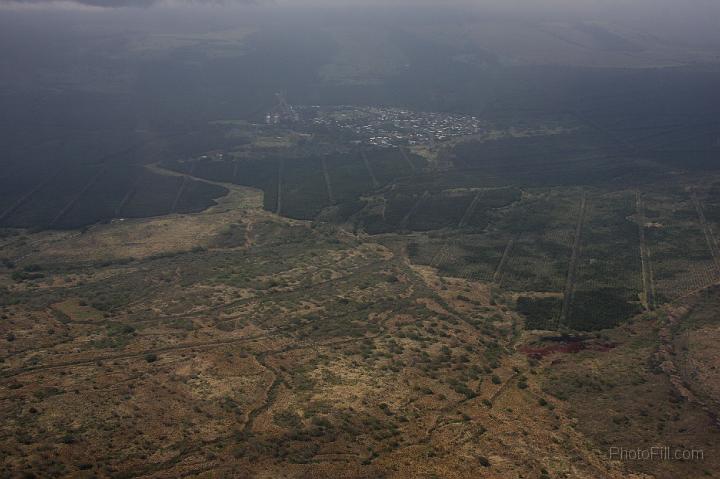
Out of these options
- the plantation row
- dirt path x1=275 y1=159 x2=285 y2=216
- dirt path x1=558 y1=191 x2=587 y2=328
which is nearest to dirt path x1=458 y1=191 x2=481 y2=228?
dirt path x1=558 y1=191 x2=587 y2=328

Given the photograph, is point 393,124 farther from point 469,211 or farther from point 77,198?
point 77,198

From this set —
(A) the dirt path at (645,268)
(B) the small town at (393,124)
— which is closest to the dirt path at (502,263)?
(A) the dirt path at (645,268)

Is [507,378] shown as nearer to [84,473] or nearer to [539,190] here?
[84,473]

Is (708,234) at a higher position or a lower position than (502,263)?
higher

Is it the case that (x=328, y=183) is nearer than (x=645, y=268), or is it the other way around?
(x=645, y=268)

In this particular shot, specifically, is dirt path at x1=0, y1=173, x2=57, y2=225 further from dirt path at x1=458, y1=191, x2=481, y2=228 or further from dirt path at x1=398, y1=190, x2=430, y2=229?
dirt path at x1=458, y1=191, x2=481, y2=228

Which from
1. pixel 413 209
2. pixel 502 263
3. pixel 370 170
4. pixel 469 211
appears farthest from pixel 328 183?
pixel 502 263

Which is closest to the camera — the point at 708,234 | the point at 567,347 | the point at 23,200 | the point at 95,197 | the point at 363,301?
the point at 567,347

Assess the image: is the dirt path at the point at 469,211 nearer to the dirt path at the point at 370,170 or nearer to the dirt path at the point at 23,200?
the dirt path at the point at 370,170

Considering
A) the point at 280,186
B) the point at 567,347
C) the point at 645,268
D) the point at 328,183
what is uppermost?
the point at 645,268

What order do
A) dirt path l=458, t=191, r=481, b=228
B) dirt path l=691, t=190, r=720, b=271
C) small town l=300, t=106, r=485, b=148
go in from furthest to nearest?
small town l=300, t=106, r=485, b=148, dirt path l=458, t=191, r=481, b=228, dirt path l=691, t=190, r=720, b=271
